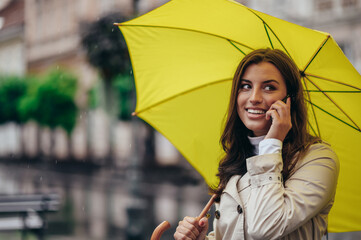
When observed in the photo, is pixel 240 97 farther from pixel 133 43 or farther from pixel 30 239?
pixel 30 239

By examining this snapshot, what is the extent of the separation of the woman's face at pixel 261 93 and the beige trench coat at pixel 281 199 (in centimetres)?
20

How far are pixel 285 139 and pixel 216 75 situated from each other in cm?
76

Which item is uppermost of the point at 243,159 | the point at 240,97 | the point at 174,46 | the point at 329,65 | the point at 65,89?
the point at 65,89

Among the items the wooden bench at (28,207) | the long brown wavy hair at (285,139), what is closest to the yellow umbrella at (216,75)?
the long brown wavy hair at (285,139)

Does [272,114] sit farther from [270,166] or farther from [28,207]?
[28,207]

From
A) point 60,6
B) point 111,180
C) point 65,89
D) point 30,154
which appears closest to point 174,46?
point 111,180

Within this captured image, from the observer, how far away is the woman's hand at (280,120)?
6.27 ft

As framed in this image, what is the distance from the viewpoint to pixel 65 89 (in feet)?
112

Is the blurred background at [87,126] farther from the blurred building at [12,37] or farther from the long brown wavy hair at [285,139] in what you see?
the long brown wavy hair at [285,139]

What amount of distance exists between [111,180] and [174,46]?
2451cm

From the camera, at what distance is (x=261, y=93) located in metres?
2.04

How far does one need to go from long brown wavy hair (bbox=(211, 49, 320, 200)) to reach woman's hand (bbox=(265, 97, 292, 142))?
95 mm

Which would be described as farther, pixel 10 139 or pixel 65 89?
pixel 10 139

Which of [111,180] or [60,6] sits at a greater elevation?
[60,6]
